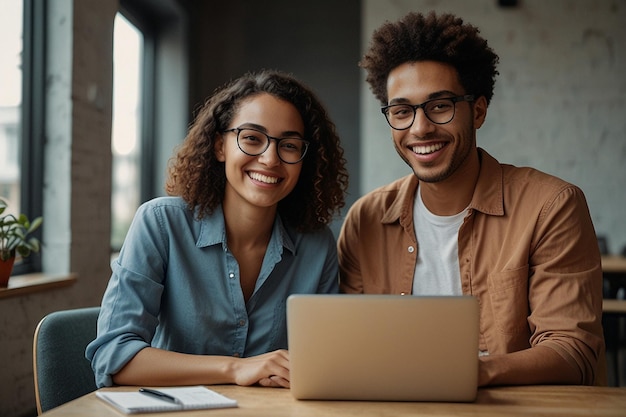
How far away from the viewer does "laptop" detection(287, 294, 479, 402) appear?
130 cm

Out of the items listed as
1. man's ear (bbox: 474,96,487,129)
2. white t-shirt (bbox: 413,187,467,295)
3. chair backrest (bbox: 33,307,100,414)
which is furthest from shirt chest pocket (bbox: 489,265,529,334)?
chair backrest (bbox: 33,307,100,414)

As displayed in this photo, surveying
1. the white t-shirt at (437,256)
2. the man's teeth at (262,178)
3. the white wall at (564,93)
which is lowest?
the white t-shirt at (437,256)

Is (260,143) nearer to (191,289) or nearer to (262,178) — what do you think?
(262,178)

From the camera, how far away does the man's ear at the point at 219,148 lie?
2.08 metres

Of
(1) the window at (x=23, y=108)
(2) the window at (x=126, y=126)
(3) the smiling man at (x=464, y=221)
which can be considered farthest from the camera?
(2) the window at (x=126, y=126)

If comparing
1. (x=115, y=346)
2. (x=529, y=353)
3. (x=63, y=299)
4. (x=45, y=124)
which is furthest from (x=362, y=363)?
(x=45, y=124)

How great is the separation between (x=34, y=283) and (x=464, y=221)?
76.0 inches

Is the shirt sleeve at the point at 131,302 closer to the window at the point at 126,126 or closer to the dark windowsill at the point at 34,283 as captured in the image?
the dark windowsill at the point at 34,283

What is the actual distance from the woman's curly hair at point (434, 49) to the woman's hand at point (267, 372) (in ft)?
3.38

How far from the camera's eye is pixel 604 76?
6.13m

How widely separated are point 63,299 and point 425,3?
436 centimetres

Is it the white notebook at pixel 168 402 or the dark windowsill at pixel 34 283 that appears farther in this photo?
the dark windowsill at pixel 34 283

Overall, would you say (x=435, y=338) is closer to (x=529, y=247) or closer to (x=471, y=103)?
(x=529, y=247)

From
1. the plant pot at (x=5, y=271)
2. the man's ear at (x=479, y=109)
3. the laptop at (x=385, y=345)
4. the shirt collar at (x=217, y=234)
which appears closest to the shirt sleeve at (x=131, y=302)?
the shirt collar at (x=217, y=234)
